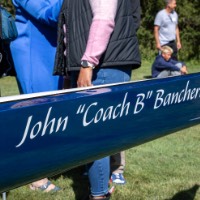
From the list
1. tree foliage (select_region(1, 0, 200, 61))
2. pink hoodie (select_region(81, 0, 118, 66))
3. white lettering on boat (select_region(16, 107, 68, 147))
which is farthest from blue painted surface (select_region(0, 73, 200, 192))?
tree foliage (select_region(1, 0, 200, 61))

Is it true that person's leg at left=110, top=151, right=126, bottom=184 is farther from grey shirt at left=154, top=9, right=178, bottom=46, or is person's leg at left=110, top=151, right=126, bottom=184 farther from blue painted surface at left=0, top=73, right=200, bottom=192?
grey shirt at left=154, top=9, right=178, bottom=46

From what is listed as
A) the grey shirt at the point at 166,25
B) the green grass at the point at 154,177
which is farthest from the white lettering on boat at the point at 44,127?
the grey shirt at the point at 166,25

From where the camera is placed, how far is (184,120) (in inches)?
90.8

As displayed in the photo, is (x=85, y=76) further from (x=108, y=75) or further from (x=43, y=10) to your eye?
(x=43, y=10)

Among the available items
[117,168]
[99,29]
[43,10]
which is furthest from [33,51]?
[117,168]

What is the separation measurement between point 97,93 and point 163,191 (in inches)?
77.7

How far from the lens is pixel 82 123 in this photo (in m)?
1.79

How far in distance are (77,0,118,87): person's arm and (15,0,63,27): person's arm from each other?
44cm

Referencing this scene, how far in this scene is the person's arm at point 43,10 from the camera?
3029mm

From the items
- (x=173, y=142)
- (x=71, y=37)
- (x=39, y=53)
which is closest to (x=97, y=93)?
(x=71, y=37)

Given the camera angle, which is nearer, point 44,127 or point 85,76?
point 44,127

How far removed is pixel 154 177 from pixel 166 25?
5882 millimetres

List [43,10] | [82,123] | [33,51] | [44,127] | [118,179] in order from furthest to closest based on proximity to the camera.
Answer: [118,179], [33,51], [43,10], [82,123], [44,127]

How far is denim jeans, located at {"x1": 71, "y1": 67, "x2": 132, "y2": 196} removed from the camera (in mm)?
2848
